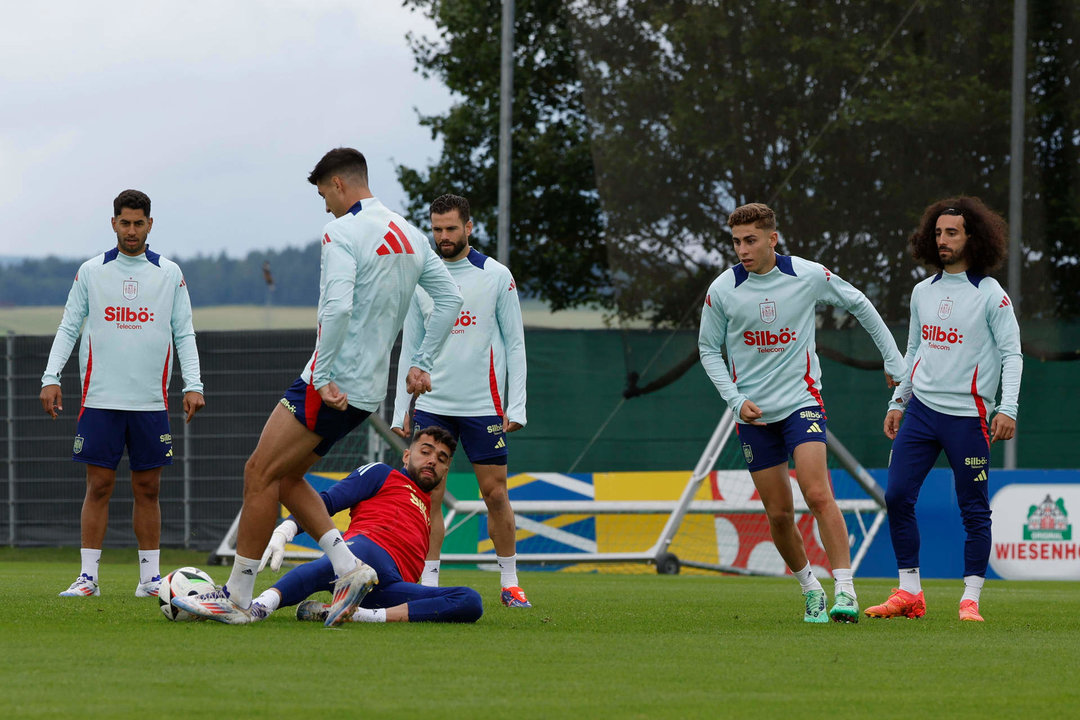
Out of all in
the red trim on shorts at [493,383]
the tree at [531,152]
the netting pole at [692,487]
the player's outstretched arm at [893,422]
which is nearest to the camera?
the player's outstretched arm at [893,422]

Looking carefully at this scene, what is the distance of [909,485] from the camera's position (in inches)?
284

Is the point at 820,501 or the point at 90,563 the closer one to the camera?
the point at 820,501

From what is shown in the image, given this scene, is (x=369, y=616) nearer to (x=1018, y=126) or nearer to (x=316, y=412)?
(x=316, y=412)

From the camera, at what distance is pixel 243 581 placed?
5.74 meters

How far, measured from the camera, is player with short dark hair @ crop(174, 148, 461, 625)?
556 centimetres

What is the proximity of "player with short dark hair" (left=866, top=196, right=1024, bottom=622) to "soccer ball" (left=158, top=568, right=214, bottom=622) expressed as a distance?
332cm

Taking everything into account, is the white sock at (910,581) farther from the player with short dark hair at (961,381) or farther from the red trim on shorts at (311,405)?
the red trim on shorts at (311,405)

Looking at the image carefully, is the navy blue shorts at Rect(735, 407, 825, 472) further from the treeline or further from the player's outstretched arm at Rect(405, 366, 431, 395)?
the treeline

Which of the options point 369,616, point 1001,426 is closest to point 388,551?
point 369,616

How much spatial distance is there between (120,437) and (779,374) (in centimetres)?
372

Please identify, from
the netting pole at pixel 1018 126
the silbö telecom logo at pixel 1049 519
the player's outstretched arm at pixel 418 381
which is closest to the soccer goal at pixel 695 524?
the silbö telecom logo at pixel 1049 519

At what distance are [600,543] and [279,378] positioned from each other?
515 centimetres

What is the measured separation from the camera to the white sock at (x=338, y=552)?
18.5 ft

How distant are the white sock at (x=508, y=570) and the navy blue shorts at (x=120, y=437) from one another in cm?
195
